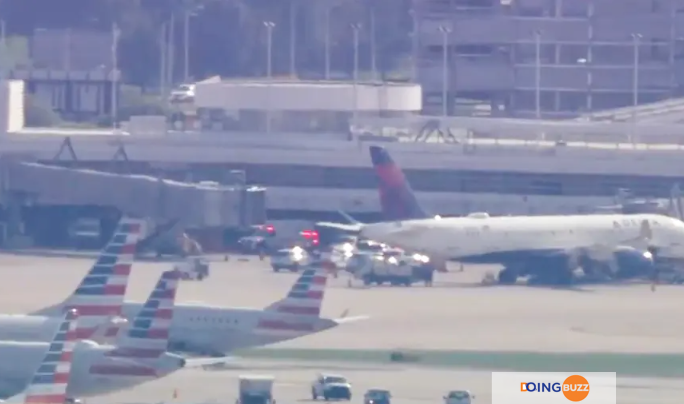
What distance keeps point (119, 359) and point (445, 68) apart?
243ft

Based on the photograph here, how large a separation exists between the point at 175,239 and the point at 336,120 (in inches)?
489

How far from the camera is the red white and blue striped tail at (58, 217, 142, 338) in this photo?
140ft

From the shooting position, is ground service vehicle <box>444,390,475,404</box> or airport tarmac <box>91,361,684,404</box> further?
airport tarmac <box>91,361,684,404</box>

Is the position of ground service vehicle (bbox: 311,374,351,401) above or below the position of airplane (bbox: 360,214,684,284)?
below

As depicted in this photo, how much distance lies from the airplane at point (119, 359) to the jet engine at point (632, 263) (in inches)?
1352

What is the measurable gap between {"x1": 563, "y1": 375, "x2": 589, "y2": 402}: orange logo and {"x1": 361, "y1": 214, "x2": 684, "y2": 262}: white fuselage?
32957mm

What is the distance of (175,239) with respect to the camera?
79.2 metres

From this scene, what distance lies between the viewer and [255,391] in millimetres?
39875

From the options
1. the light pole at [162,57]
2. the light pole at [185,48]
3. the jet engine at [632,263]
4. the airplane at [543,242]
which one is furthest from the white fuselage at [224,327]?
the light pole at [185,48]

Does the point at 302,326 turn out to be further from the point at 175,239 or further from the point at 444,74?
the point at 444,74

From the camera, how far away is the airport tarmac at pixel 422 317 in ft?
144

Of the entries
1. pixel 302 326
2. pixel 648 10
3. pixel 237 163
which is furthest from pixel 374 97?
pixel 302 326

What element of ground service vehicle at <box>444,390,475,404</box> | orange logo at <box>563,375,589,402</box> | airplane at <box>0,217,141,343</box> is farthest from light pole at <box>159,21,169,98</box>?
orange logo at <box>563,375,589,402</box>

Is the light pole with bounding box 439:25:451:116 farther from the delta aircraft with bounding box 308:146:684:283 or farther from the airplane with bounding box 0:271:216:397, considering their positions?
the airplane with bounding box 0:271:216:397
